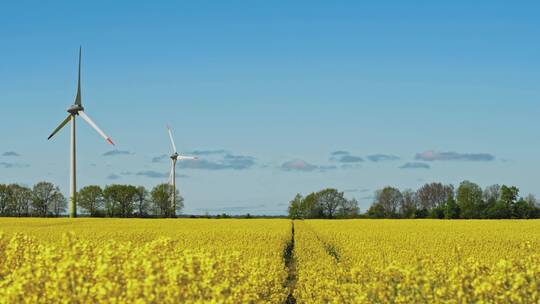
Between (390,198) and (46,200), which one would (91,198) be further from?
(390,198)

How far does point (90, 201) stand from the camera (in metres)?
139

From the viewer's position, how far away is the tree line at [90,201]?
5453 inches

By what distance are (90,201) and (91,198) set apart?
0.73 m

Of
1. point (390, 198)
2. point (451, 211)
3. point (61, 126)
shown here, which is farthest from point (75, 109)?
point (390, 198)

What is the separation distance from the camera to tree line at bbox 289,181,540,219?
376 ft

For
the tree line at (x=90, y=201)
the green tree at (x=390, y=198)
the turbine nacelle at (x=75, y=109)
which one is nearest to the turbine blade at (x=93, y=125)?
the turbine nacelle at (x=75, y=109)

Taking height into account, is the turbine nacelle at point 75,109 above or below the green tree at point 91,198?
above

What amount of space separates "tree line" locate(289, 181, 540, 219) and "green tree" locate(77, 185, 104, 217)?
45057mm

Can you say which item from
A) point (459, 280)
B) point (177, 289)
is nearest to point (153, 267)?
point (177, 289)

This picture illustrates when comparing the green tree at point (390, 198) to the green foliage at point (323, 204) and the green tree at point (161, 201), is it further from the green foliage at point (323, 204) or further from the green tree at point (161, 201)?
the green tree at point (161, 201)

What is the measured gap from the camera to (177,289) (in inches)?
317

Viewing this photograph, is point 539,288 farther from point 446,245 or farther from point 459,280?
point 446,245

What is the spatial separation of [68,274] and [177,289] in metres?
1.94

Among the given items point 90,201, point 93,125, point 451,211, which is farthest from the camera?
point 90,201
